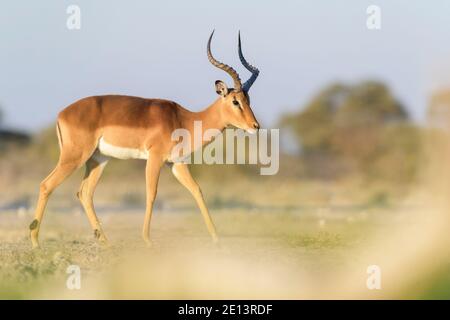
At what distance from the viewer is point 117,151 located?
13195 mm

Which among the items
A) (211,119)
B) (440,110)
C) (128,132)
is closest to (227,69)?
(211,119)

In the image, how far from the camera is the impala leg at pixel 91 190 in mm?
13328

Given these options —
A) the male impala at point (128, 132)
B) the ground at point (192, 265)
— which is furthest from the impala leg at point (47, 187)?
the ground at point (192, 265)

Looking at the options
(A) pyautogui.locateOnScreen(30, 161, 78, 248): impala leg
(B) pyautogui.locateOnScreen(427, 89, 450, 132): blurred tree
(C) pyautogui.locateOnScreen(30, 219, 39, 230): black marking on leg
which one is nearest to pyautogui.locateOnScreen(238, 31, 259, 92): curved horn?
(A) pyautogui.locateOnScreen(30, 161, 78, 248): impala leg

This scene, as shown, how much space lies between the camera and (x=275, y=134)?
52.2ft

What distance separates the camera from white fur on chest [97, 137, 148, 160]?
43.2 ft

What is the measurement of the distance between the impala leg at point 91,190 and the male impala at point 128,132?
0.6 inches

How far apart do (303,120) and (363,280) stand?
3995 centimetres

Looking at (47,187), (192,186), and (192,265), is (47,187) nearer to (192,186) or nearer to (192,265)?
(192,186)

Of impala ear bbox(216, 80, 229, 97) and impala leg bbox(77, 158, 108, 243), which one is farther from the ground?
impala ear bbox(216, 80, 229, 97)

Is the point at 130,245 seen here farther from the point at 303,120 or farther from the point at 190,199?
the point at 303,120

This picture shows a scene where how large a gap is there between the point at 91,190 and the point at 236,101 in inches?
98.0

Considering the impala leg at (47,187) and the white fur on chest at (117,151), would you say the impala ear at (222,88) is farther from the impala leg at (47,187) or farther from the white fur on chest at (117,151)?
the impala leg at (47,187)

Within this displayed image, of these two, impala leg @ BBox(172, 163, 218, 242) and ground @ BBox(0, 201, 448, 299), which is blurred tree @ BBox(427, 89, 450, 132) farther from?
impala leg @ BBox(172, 163, 218, 242)
